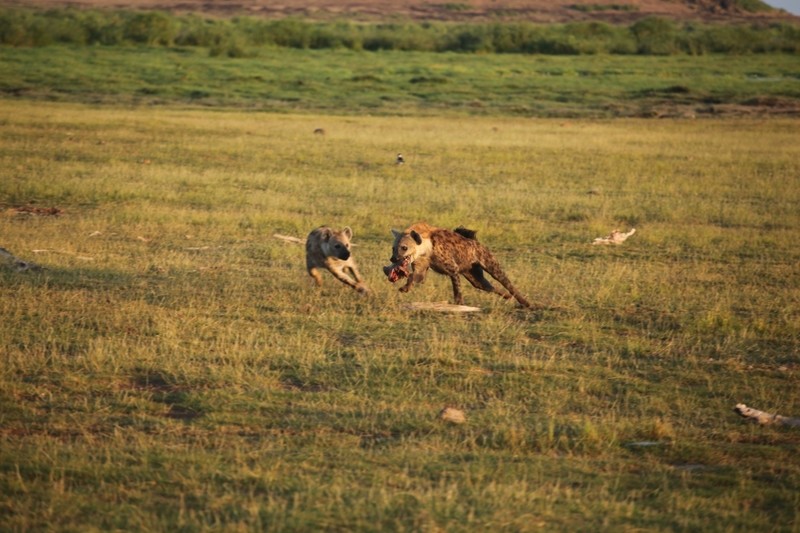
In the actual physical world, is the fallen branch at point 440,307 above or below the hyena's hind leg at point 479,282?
below

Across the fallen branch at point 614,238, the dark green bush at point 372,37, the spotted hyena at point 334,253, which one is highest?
the dark green bush at point 372,37

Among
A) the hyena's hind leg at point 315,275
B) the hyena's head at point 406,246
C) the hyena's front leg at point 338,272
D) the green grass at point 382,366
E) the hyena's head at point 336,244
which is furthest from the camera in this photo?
the hyena's hind leg at point 315,275

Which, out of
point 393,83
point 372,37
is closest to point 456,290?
point 393,83

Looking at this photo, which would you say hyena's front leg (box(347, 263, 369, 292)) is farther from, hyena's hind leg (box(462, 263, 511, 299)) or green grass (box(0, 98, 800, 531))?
hyena's hind leg (box(462, 263, 511, 299))

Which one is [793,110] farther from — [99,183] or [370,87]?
[99,183]

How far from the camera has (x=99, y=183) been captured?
16.9m

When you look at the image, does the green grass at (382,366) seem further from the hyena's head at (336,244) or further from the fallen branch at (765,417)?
the hyena's head at (336,244)

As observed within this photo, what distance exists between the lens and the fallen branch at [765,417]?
253 inches

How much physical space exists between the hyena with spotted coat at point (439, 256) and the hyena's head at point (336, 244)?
1.75ft

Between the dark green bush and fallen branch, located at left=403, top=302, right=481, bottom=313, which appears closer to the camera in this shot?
fallen branch, located at left=403, top=302, right=481, bottom=313

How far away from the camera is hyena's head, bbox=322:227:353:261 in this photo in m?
9.69

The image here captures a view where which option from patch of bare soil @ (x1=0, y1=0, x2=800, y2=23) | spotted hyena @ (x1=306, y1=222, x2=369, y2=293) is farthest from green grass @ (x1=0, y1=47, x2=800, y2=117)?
patch of bare soil @ (x1=0, y1=0, x2=800, y2=23)

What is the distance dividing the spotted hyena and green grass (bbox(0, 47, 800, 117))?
25.2 metres

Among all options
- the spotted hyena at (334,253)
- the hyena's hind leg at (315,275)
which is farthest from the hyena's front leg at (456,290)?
the hyena's hind leg at (315,275)
